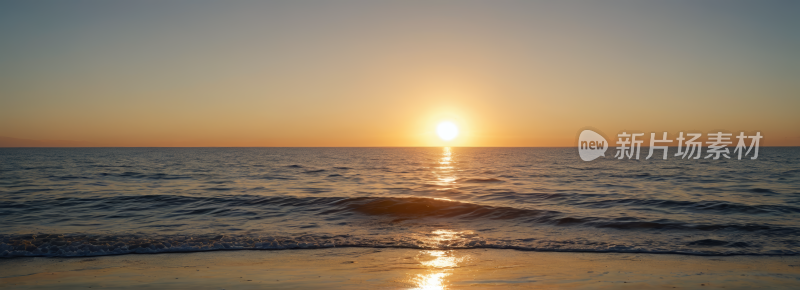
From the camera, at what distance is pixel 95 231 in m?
12.5

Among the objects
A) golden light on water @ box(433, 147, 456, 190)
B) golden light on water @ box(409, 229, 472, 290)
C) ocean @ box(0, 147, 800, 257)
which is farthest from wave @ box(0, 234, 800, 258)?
golden light on water @ box(433, 147, 456, 190)

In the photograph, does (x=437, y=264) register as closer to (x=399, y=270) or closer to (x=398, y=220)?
(x=399, y=270)

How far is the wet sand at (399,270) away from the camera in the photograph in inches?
282

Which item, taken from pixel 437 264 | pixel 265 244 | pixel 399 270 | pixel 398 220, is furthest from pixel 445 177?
pixel 399 270

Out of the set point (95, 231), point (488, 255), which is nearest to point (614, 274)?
point (488, 255)

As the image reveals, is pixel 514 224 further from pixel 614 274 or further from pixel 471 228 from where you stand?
pixel 614 274

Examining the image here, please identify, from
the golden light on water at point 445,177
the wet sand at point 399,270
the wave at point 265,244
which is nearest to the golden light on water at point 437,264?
the wet sand at point 399,270

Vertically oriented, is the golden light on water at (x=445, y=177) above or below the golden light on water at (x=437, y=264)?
below

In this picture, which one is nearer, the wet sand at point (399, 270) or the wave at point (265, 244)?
the wet sand at point (399, 270)

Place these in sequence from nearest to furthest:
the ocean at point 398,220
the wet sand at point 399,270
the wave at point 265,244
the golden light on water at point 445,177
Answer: the wet sand at point 399,270, the wave at point 265,244, the ocean at point 398,220, the golden light on water at point 445,177

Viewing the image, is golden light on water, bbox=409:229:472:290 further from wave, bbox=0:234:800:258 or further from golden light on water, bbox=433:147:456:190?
golden light on water, bbox=433:147:456:190

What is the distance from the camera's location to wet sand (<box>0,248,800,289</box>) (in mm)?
7160

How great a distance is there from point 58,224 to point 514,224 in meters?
14.8

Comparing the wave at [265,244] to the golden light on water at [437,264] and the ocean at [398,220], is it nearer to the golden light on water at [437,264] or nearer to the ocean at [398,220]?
the ocean at [398,220]
